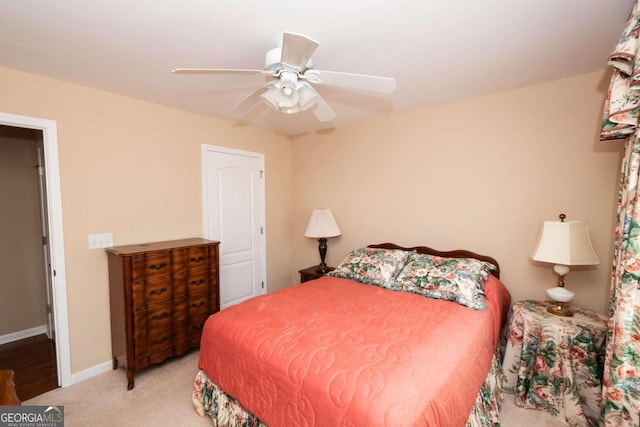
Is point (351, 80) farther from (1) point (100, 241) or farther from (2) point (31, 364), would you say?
(2) point (31, 364)

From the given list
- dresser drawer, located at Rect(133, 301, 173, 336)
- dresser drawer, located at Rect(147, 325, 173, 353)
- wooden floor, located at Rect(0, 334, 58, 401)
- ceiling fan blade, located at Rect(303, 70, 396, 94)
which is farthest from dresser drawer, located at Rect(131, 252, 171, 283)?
ceiling fan blade, located at Rect(303, 70, 396, 94)

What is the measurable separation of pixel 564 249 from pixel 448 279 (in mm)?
769

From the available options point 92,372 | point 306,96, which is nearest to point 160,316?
point 92,372

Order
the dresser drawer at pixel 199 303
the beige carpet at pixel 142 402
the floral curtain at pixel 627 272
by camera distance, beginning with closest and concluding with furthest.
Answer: the floral curtain at pixel 627 272
the beige carpet at pixel 142 402
the dresser drawer at pixel 199 303

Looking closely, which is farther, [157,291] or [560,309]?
[157,291]

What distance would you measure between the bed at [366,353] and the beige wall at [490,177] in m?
0.39

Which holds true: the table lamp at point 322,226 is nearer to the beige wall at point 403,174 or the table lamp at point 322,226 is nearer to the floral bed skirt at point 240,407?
the beige wall at point 403,174

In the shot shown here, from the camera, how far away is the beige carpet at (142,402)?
6.13 ft

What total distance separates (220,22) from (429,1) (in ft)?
3.48

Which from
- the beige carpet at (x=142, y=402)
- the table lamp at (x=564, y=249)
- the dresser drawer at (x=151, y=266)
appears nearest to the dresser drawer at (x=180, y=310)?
the dresser drawer at (x=151, y=266)

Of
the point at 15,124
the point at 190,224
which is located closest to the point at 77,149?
the point at 15,124

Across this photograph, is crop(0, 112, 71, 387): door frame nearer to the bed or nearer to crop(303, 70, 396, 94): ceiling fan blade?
the bed

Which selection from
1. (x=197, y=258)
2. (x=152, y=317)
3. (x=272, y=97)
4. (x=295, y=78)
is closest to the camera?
(x=295, y=78)

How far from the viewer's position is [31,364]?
2.55 metres
